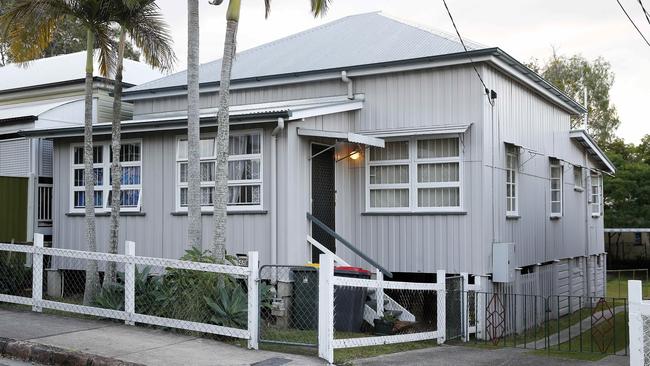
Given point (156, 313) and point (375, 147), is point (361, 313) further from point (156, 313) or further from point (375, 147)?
point (375, 147)

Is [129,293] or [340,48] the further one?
[340,48]

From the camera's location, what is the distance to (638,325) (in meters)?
8.20

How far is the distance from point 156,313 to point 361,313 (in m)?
3.41

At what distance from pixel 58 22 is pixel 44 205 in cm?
504

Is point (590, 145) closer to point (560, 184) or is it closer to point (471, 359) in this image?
point (560, 184)

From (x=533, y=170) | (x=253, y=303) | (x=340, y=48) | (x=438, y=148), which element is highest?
(x=340, y=48)

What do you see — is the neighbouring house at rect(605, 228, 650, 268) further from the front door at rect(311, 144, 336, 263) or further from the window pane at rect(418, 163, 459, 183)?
the front door at rect(311, 144, 336, 263)

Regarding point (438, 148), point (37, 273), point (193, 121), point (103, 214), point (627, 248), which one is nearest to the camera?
point (37, 273)

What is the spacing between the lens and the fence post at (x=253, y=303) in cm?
954

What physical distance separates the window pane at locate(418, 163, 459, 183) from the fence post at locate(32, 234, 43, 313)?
755 centimetres

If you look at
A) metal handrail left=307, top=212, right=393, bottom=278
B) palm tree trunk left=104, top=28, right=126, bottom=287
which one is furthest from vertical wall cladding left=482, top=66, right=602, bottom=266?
palm tree trunk left=104, top=28, right=126, bottom=287

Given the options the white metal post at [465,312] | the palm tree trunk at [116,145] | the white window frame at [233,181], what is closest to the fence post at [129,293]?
the palm tree trunk at [116,145]

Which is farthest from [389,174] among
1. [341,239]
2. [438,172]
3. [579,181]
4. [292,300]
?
[579,181]

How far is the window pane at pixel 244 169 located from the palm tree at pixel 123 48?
218 centimetres
